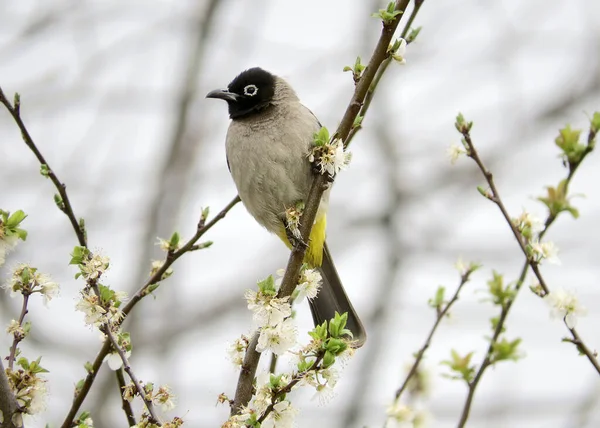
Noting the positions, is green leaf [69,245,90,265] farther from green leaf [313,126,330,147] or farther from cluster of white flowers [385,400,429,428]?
cluster of white flowers [385,400,429,428]

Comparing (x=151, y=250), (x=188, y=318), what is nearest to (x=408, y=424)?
(x=151, y=250)

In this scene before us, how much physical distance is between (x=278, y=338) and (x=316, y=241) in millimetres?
2053

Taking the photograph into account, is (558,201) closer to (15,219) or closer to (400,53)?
(400,53)

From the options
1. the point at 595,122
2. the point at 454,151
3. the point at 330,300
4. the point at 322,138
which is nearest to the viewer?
the point at 595,122

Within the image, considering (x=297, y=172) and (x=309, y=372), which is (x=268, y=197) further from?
(x=309, y=372)

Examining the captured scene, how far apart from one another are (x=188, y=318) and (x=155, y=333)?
2.40ft

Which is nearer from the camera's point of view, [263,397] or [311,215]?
[263,397]

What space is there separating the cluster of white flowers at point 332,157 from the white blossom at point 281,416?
82 cm

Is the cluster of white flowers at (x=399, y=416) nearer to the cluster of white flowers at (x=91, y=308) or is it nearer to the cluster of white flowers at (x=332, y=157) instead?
the cluster of white flowers at (x=332, y=157)

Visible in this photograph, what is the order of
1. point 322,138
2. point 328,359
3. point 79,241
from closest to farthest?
point 328,359 → point 79,241 → point 322,138

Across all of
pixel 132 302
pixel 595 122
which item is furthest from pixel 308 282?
pixel 595 122

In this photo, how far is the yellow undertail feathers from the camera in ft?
13.8

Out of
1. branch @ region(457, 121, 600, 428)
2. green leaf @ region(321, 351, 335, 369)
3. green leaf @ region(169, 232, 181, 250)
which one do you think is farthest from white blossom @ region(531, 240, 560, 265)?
green leaf @ region(169, 232, 181, 250)

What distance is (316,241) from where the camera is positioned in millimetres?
4328
